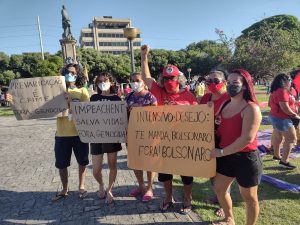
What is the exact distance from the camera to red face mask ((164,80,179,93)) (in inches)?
160

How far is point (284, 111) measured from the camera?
18.6 ft

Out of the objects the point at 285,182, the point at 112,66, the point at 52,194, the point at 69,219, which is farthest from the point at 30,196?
the point at 112,66

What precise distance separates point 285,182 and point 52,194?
389 centimetres

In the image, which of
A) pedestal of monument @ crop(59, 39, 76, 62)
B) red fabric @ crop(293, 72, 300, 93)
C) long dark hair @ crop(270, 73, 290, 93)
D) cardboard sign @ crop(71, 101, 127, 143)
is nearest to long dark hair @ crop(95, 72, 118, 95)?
cardboard sign @ crop(71, 101, 127, 143)

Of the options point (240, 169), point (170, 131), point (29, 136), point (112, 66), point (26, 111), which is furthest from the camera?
point (112, 66)

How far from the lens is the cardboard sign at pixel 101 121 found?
444 centimetres

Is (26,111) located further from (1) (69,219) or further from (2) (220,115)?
(2) (220,115)

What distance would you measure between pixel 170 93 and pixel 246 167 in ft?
4.79

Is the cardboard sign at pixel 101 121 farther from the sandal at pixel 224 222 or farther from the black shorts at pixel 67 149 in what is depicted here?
the sandal at pixel 224 222

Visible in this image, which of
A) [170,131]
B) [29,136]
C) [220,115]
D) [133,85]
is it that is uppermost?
[133,85]

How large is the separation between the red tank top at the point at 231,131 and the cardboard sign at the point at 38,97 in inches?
98.9

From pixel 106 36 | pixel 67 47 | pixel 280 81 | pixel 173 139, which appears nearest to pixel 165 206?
pixel 173 139

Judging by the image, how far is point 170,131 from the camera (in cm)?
388

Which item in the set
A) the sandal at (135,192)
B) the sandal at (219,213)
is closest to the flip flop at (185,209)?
the sandal at (219,213)
